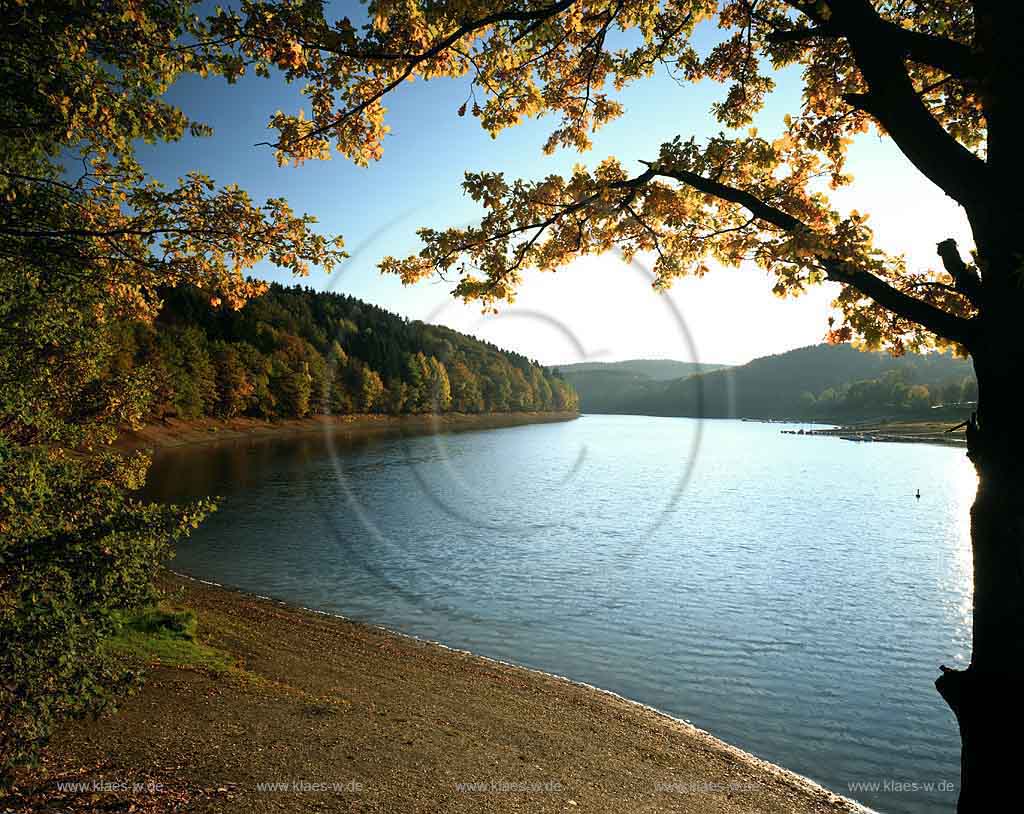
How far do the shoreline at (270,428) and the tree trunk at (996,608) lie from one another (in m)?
39.9

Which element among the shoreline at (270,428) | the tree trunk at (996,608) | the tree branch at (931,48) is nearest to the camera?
the tree trunk at (996,608)

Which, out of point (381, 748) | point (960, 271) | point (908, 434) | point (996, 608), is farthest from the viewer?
point (908, 434)

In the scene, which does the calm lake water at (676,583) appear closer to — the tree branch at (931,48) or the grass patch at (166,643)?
the grass patch at (166,643)

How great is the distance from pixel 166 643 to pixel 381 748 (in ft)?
22.6

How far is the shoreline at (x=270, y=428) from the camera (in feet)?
250

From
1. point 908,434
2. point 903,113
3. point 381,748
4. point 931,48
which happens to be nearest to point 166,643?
point 381,748

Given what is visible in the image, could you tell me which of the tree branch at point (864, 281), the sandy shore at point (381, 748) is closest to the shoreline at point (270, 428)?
the sandy shore at point (381, 748)

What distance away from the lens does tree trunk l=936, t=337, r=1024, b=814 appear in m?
4.97

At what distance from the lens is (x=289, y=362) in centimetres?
12112

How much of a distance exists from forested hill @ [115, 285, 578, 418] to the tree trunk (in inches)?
2550

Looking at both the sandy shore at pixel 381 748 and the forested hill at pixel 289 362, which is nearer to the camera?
the sandy shore at pixel 381 748

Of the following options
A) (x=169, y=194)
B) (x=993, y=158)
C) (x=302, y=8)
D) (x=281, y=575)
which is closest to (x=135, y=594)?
(x=169, y=194)

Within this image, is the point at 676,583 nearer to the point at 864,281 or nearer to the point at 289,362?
the point at 864,281

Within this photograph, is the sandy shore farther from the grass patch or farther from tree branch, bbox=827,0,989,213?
tree branch, bbox=827,0,989,213
